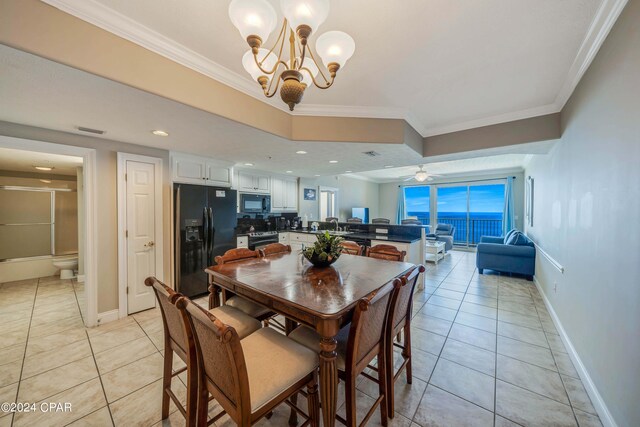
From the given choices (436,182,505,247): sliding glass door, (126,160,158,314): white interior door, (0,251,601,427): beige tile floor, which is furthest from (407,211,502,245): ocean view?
(126,160,158,314): white interior door

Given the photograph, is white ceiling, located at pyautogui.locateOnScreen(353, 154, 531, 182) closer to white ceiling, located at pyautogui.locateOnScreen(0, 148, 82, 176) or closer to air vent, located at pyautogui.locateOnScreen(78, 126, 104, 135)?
air vent, located at pyautogui.locateOnScreen(78, 126, 104, 135)

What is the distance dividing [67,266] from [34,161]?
1.89 meters

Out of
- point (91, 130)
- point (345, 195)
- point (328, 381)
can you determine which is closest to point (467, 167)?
point (345, 195)

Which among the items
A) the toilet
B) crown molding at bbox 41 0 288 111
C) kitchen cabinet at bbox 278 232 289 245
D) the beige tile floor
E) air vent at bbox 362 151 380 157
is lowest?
the beige tile floor

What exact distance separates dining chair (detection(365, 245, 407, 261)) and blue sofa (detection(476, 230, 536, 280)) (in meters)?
3.27

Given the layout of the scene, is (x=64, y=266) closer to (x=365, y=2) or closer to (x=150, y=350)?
(x=150, y=350)

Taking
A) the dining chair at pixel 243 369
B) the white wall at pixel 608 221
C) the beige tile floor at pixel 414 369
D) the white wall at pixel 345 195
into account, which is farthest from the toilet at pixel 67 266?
the white wall at pixel 608 221

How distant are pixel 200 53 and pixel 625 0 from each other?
2692 mm

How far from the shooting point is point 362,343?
1275mm

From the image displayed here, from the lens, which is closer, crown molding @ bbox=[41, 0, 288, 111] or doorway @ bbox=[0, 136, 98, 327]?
crown molding @ bbox=[41, 0, 288, 111]

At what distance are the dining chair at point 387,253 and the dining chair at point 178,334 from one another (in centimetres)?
151

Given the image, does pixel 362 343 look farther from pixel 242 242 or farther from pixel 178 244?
pixel 242 242

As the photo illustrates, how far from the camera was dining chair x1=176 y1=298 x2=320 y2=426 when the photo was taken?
3.04ft

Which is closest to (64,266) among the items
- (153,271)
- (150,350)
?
(153,271)
